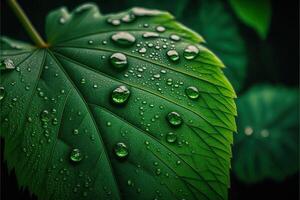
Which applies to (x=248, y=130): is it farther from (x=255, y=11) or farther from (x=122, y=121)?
(x=122, y=121)

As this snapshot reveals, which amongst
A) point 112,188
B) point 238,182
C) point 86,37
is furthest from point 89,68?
point 238,182

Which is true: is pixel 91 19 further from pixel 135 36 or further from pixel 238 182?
pixel 238 182

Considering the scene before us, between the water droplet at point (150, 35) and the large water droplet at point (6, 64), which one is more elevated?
the large water droplet at point (6, 64)

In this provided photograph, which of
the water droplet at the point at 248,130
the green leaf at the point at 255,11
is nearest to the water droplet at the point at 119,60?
the green leaf at the point at 255,11

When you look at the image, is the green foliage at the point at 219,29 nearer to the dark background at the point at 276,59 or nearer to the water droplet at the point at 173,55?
the dark background at the point at 276,59

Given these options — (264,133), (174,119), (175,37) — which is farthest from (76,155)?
(264,133)

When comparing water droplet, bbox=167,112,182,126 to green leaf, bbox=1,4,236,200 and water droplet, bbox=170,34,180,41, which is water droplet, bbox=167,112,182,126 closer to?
green leaf, bbox=1,4,236,200

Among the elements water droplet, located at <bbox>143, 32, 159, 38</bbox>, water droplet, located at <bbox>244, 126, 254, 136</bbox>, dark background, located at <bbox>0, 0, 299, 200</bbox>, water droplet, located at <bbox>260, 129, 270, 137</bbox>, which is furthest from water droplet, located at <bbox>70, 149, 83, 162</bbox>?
water droplet, located at <bbox>260, 129, 270, 137</bbox>
